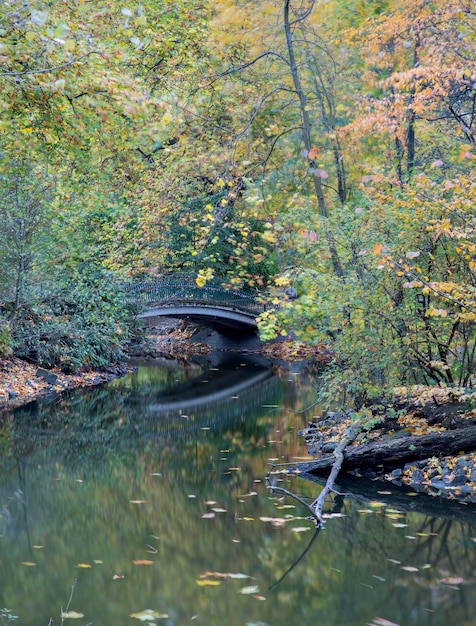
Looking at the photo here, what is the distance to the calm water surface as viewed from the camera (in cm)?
526

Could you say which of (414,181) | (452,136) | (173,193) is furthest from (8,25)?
(452,136)

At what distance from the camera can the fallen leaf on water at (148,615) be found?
5020mm

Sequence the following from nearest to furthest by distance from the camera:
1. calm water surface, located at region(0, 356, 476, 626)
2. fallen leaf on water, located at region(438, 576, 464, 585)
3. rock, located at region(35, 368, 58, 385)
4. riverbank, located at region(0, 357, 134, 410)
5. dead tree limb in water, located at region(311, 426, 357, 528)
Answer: calm water surface, located at region(0, 356, 476, 626) < fallen leaf on water, located at region(438, 576, 464, 585) < dead tree limb in water, located at region(311, 426, 357, 528) < riverbank, located at region(0, 357, 134, 410) < rock, located at region(35, 368, 58, 385)

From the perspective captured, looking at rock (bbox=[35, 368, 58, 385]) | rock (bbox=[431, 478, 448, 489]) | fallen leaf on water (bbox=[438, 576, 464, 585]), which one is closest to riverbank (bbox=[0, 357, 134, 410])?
rock (bbox=[35, 368, 58, 385])

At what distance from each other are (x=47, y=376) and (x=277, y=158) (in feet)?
25.6

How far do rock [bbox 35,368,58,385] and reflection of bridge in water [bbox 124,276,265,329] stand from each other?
406 cm

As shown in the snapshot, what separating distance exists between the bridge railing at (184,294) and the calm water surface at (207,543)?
10.2 m

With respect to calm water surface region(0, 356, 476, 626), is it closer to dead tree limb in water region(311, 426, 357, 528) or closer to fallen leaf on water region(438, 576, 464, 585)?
fallen leaf on water region(438, 576, 464, 585)

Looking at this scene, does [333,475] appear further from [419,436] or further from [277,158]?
[277,158]

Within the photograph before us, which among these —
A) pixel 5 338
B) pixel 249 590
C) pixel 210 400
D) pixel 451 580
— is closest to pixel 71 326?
pixel 5 338

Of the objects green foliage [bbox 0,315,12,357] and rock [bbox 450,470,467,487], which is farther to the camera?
green foliage [bbox 0,315,12,357]

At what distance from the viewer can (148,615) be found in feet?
16.7

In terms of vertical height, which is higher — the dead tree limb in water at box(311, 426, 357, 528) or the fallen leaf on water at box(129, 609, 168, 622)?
the dead tree limb in water at box(311, 426, 357, 528)

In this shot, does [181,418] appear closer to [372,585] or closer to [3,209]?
[3,209]
